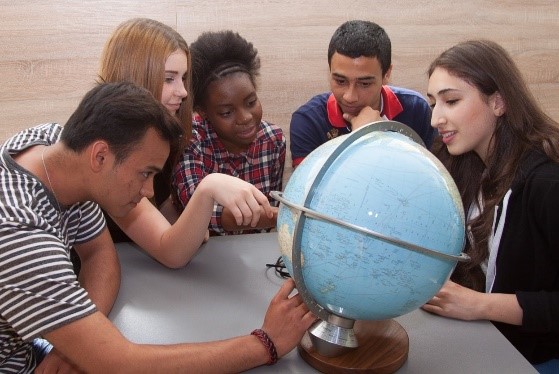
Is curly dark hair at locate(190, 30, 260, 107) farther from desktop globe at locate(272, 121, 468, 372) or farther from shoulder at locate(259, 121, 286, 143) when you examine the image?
desktop globe at locate(272, 121, 468, 372)

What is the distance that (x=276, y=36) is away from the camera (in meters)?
2.68

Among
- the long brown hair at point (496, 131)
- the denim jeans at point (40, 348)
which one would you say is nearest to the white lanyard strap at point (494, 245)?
the long brown hair at point (496, 131)

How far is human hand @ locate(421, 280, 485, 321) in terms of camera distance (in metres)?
1.20

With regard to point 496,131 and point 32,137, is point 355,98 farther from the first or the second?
point 32,137

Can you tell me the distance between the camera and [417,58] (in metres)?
2.86

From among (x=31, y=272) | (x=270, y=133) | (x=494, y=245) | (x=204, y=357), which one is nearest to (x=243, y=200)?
(x=204, y=357)

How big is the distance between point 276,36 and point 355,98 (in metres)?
0.82

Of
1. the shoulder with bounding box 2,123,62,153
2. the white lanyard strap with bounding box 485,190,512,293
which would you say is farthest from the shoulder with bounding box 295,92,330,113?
the shoulder with bounding box 2,123,62,153

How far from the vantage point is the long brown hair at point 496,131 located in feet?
4.63

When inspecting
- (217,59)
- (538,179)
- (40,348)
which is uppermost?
(217,59)

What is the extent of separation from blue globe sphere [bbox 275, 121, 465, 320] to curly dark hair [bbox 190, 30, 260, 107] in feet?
3.27

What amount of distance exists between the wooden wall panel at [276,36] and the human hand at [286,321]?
5.70 ft

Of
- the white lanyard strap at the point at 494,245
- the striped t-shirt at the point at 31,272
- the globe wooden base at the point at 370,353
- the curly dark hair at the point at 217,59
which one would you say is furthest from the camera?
the curly dark hair at the point at 217,59

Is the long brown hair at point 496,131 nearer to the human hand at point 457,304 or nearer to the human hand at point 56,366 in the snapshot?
the human hand at point 457,304
